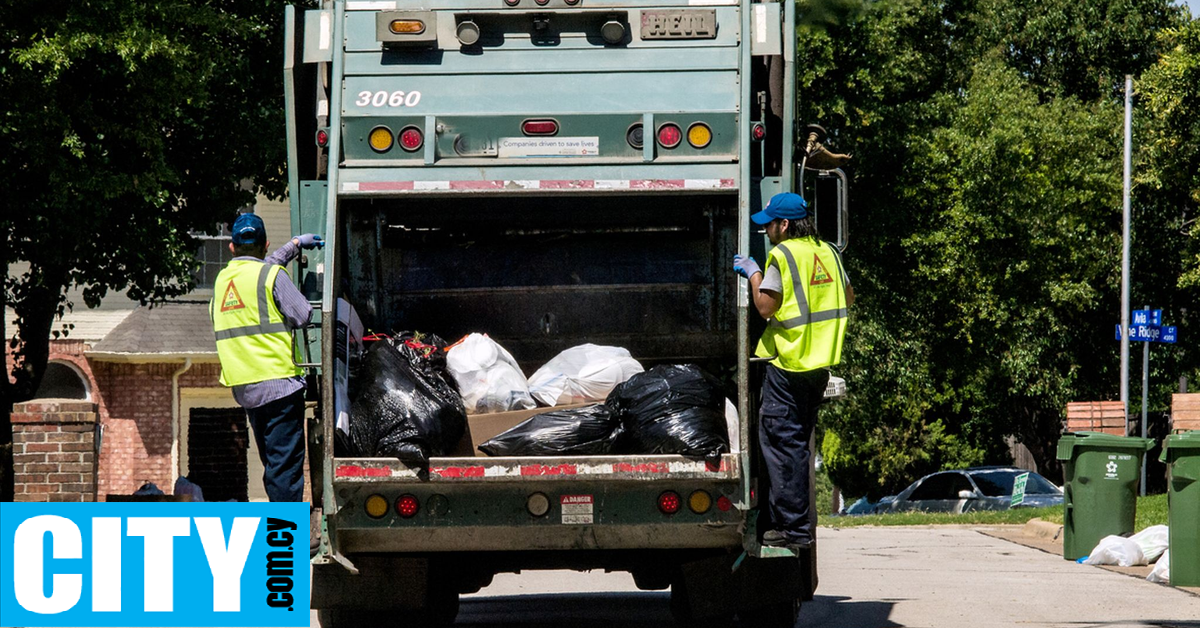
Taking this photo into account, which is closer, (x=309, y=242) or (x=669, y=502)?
(x=669, y=502)

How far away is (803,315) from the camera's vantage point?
22.9 ft

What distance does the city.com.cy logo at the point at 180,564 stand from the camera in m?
5.29

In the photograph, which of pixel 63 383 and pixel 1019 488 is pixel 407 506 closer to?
pixel 63 383

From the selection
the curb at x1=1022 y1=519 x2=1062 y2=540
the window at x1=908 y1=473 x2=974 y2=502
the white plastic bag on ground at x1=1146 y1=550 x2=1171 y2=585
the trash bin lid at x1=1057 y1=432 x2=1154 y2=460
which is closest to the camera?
the white plastic bag on ground at x1=1146 y1=550 x2=1171 y2=585

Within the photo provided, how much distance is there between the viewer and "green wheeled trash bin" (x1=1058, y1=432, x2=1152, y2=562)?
13.0 meters

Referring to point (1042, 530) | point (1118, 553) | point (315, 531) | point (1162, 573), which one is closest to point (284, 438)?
point (315, 531)

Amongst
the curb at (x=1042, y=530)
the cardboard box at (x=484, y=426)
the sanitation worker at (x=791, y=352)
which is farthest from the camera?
the curb at (x=1042, y=530)

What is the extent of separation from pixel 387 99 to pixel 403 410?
4.30 feet

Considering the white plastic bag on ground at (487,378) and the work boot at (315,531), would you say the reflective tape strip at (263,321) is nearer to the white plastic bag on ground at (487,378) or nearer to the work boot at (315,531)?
the white plastic bag on ground at (487,378)

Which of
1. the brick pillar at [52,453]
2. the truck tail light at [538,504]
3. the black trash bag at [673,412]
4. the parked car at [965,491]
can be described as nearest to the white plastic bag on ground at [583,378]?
the black trash bag at [673,412]

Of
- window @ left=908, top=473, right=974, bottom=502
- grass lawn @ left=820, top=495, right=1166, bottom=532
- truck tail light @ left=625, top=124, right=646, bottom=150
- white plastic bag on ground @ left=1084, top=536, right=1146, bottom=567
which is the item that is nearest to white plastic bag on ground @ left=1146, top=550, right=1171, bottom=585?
white plastic bag on ground @ left=1084, top=536, right=1146, bottom=567

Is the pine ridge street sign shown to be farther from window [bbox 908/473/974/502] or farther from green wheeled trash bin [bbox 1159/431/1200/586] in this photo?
green wheeled trash bin [bbox 1159/431/1200/586]

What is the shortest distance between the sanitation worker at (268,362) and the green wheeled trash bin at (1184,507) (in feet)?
18.2

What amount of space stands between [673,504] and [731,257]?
59.5 inches
